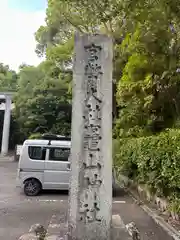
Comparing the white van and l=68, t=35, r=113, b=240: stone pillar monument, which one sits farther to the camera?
the white van

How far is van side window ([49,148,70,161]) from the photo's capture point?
9867 millimetres

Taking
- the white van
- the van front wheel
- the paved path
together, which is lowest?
the paved path

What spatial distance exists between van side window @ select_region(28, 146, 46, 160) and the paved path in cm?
136

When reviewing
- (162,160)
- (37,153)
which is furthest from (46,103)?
(162,160)

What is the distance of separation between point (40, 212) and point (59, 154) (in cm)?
274

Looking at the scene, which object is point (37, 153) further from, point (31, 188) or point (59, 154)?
point (31, 188)

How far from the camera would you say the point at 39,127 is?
70.3 feet

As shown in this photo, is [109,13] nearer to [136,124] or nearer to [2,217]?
[136,124]

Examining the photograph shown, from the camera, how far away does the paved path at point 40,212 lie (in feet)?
19.5

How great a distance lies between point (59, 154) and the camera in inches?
392

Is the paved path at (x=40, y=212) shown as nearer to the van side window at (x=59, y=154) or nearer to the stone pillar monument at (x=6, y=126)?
the van side window at (x=59, y=154)

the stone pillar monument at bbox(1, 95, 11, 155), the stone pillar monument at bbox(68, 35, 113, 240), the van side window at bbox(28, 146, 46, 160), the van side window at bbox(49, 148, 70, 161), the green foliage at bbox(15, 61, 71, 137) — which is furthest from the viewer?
the stone pillar monument at bbox(1, 95, 11, 155)

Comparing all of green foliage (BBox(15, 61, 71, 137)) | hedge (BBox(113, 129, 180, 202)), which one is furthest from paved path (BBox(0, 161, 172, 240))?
green foliage (BBox(15, 61, 71, 137))

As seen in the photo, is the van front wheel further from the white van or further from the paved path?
the paved path
